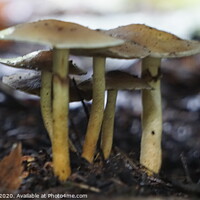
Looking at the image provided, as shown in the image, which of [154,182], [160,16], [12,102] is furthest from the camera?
[160,16]

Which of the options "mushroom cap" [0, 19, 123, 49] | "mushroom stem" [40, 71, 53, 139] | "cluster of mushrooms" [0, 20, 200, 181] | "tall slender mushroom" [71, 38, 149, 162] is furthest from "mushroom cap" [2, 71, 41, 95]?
"mushroom cap" [0, 19, 123, 49]

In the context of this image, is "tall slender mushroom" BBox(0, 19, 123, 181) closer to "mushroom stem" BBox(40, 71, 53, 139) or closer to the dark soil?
the dark soil

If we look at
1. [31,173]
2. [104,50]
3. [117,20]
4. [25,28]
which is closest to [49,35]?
[25,28]

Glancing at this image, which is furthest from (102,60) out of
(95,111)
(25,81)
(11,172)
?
(11,172)

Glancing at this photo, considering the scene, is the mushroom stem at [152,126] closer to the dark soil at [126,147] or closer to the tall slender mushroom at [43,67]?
the dark soil at [126,147]

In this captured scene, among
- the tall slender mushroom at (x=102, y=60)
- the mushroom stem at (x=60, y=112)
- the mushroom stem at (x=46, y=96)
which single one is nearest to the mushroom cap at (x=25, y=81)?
the mushroom stem at (x=46, y=96)

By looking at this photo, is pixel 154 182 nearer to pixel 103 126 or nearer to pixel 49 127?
pixel 103 126

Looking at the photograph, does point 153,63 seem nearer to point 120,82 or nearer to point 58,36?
point 120,82

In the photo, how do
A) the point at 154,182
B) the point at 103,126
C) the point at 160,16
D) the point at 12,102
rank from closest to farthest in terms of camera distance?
the point at 154,182 < the point at 103,126 < the point at 12,102 < the point at 160,16
